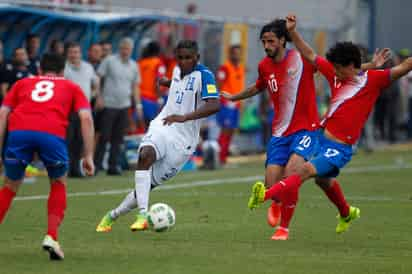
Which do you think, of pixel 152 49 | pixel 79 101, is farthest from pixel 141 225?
pixel 152 49

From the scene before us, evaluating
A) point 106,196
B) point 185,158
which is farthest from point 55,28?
point 185,158

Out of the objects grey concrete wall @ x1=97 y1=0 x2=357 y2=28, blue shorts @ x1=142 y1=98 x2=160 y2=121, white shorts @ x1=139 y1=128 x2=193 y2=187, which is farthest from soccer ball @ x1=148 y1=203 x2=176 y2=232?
grey concrete wall @ x1=97 y1=0 x2=357 y2=28

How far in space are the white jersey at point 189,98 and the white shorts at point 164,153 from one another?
113 mm

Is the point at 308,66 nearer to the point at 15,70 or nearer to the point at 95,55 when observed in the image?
the point at 15,70

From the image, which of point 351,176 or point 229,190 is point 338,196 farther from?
point 351,176

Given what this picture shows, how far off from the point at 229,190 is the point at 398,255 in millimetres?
7084

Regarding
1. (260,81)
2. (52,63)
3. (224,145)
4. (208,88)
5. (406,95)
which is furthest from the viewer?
(406,95)

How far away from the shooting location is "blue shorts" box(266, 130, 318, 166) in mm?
11977

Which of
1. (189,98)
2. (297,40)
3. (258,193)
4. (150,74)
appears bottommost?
(150,74)

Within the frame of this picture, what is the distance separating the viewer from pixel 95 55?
66.6 ft

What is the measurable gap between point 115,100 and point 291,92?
27.5ft

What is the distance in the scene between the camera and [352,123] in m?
11.4

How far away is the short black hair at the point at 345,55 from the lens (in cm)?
1137

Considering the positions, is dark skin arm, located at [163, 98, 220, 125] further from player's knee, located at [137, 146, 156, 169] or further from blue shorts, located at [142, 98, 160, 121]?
blue shorts, located at [142, 98, 160, 121]
